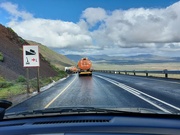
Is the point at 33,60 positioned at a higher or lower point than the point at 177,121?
higher

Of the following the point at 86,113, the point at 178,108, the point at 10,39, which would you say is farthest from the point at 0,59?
the point at 86,113

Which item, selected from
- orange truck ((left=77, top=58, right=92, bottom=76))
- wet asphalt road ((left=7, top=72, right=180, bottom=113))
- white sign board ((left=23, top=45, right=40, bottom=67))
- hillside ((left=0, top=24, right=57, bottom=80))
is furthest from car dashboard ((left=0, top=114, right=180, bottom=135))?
orange truck ((left=77, top=58, right=92, bottom=76))

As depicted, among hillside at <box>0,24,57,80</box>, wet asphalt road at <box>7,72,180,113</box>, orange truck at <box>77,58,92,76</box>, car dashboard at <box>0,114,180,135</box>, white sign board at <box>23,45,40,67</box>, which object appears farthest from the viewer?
orange truck at <box>77,58,92,76</box>

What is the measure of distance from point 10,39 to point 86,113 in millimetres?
45801

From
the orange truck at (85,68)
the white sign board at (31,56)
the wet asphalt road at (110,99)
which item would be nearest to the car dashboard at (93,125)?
the wet asphalt road at (110,99)

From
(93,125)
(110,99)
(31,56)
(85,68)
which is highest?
(31,56)

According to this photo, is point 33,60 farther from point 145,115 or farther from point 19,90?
point 145,115

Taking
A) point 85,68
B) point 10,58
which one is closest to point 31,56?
point 10,58

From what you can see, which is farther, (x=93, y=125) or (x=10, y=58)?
(x=10, y=58)

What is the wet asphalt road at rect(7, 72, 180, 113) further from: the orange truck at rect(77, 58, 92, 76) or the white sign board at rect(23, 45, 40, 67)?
the orange truck at rect(77, 58, 92, 76)

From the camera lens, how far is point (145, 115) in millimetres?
4203

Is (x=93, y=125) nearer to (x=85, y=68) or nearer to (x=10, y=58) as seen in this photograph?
(x=10, y=58)

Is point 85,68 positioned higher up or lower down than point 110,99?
higher up

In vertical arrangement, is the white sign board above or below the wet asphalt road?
above
